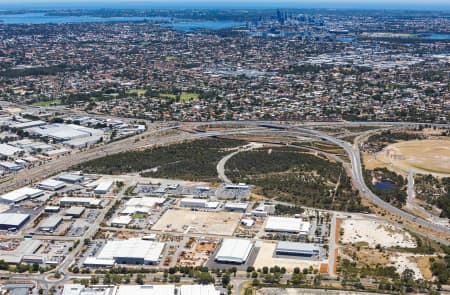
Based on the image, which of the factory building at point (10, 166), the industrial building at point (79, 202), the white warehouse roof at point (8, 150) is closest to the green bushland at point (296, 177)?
the industrial building at point (79, 202)

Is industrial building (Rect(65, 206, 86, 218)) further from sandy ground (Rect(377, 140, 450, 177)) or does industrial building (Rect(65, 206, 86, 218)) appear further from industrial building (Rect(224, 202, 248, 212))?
sandy ground (Rect(377, 140, 450, 177))

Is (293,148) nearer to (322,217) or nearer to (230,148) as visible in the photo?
(230,148)

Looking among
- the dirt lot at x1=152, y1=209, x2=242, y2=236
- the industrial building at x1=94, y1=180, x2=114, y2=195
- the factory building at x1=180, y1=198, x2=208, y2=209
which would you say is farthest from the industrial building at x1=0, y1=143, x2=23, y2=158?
the dirt lot at x1=152, y1=209, x2=242, y2=236

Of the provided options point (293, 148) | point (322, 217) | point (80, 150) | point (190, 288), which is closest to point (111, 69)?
point (80, 150)

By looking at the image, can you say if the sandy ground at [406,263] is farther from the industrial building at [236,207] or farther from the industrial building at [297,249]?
the industrial building at [236,207]

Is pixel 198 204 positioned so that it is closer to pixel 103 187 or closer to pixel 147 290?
pixel 103 187

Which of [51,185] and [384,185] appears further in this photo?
[384,185]

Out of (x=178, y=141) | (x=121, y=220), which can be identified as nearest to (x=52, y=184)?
(x=121, y=220)
